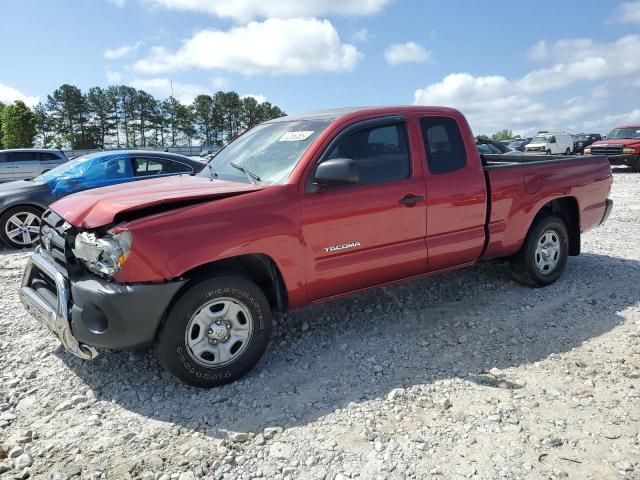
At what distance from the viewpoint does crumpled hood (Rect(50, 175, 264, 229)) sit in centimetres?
306

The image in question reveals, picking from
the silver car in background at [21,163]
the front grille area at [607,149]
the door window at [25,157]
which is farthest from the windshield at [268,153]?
the front grille area at [607,149]

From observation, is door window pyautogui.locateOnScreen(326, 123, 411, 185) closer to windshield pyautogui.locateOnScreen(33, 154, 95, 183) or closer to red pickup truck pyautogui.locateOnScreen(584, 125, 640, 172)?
windshield pyautogui.locateOnScreen(33, 154, 95, 183)

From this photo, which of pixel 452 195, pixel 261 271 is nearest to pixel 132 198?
pixel 261 271

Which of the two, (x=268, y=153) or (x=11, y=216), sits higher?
(x=268, y=153)

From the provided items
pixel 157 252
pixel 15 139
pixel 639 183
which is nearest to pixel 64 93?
pixel 15 139

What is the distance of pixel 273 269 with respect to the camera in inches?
137

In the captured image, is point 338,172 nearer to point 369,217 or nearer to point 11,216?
point 369,217

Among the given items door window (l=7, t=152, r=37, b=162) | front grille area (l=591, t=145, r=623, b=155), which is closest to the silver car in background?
door window (l=7, t=152, r=37, b=162)

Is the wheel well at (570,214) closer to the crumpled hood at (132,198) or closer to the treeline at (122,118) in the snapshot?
the crumpled hood at (132,198)

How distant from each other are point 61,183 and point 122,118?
8138 centimetres

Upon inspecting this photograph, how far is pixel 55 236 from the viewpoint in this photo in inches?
137

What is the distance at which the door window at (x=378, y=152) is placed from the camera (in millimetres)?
3783

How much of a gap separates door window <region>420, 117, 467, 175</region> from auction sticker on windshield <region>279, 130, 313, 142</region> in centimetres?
104

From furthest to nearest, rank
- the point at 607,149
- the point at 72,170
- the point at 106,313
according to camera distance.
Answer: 1. the point at 607,149
2. the point at 72,170
3. the point at 106,313
